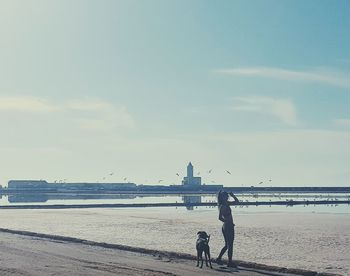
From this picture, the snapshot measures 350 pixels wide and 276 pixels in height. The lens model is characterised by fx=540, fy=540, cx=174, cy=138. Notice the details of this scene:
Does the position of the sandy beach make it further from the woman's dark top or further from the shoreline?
the woman's dark top

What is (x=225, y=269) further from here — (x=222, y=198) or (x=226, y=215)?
(x=222, y=198)

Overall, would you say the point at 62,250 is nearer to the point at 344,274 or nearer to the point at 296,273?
the point at 296,273

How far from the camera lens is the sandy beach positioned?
57.7 feet

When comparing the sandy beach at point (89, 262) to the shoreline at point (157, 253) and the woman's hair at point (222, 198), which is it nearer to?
the shoreline at point (157, 253)

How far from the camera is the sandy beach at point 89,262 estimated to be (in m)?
17.6

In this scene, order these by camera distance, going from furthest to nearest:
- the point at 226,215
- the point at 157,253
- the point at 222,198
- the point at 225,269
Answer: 1. the point at 157,253
2. the point at 222,198
3. the point at 226,215
4. the point at 225,269

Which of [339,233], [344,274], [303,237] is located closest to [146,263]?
[344,274]

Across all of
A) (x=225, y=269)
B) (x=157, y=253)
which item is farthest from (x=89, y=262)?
(x=225, y=269)

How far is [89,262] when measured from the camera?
2014cm

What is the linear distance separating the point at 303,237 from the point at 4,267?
1818cm

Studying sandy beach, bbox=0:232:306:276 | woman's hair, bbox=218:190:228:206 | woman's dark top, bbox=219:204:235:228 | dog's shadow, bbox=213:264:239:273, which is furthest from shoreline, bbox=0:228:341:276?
woman's hair, bbox=218:190:228:206

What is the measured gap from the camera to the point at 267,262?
1988cm

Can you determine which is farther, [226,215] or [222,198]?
[222,198]

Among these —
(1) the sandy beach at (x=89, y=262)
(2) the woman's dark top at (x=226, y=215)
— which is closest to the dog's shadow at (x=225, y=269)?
(1) the sandy beach at (x=89, y=262)
